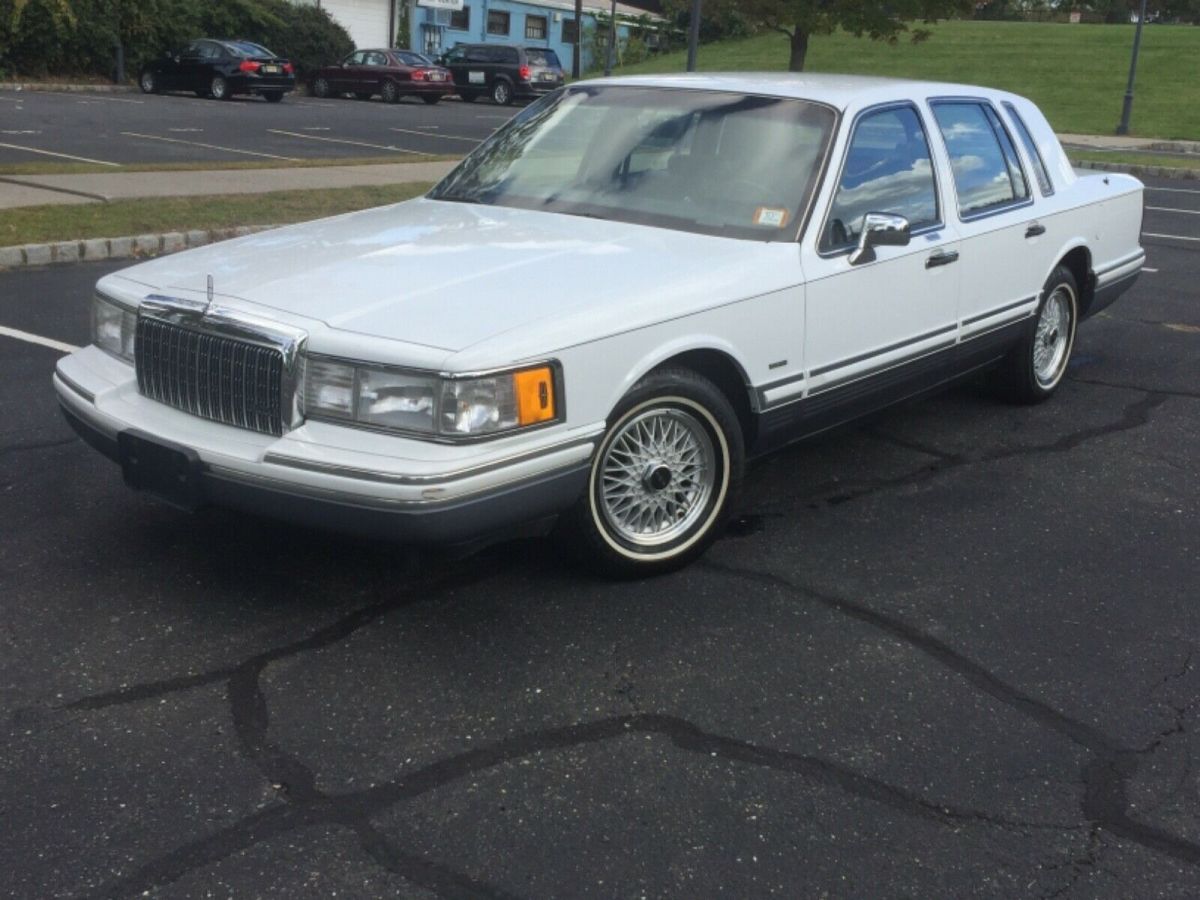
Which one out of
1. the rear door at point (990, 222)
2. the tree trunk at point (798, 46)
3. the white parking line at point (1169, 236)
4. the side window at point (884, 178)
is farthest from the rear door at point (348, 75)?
the side window at point (884, 178)

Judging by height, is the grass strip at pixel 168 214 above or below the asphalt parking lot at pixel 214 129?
below

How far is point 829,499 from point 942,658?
4.72 feet

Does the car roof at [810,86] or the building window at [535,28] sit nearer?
the car roof at [810,86]

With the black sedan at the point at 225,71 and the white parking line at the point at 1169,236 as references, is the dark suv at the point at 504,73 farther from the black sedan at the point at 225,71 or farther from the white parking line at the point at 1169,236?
the white parking line at the point at 1169,236

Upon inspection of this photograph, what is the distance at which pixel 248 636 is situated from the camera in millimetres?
3977

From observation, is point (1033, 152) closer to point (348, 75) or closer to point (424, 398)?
point (424, 398)

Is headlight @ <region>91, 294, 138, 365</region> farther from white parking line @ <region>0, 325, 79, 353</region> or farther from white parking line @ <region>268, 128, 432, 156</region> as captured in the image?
white parking line @ <region>268, 128, 432, 156</region>

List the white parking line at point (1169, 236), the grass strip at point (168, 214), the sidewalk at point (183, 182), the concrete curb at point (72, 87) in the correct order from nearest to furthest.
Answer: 1. the grass strip at point (168, 214)
2. the sidewalk at point (183, 182)
3. the white parking line at point (1169, 236)
4. the concrete curb at point (72, 87)

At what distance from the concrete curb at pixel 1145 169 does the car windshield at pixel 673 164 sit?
17.2 meters

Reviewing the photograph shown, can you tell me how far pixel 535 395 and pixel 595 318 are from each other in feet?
1.12

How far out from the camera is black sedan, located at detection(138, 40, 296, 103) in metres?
30.6

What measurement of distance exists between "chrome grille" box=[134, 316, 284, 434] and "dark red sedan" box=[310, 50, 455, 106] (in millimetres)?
30640

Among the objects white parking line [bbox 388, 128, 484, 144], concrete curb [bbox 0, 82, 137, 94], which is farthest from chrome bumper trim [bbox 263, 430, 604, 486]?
concrete curb [bbox 0, 82, 137, 94]

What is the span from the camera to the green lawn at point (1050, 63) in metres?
→ 33.5
